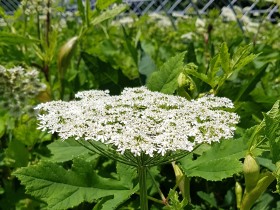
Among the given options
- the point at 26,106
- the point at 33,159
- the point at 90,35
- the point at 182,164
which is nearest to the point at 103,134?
the point at 182,164

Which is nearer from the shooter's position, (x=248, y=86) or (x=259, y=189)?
(x=259, y=189)

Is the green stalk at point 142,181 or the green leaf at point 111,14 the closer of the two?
the green stalk at point 142,181

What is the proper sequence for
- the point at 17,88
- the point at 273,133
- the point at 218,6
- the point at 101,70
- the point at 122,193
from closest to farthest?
1. the point at 273,133
2. the point at 122,193
3. the point at 17,88
4. the point at 101,70
5. the point at 218,6

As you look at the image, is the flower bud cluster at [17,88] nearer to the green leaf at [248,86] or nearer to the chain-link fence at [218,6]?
the chain-link fence at [218,6]

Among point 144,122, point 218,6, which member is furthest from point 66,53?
point 218,6

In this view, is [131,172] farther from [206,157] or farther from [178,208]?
[178,208]

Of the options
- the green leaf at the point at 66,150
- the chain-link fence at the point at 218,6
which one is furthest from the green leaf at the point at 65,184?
the chain-link fence at the point at 218,6

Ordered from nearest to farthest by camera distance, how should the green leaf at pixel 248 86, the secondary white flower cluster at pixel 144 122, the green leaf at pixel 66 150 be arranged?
the secondary white flower cluster at pixel 144 122
the green leaf at pixel 66 150
the green leaf at pixel 248 86

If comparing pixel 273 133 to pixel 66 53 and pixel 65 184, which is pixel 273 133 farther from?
pixel 66 53
